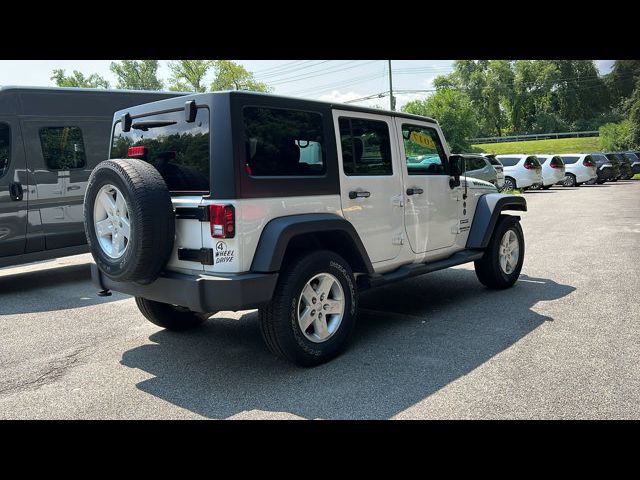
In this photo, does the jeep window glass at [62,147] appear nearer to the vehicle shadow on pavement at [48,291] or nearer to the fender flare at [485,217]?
the vehicle shadow on pavement at [48,291]

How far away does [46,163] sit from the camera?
7.91 meters

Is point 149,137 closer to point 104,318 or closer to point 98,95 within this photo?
point 104,318

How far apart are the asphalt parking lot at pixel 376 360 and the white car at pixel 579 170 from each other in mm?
21560

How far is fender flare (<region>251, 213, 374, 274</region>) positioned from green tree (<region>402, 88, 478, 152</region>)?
3141 centimetres

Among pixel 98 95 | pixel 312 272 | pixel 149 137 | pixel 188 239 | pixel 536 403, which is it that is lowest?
pixel 536 403

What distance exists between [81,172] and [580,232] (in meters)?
9.49

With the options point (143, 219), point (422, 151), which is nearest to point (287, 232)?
point (143, 219)

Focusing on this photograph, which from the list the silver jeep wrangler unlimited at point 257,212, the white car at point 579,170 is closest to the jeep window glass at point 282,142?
the silver jeep wrangler unlimited at point 257,212

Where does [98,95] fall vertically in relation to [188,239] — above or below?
above

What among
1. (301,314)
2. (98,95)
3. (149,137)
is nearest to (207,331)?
(301,314)

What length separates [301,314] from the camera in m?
4.26

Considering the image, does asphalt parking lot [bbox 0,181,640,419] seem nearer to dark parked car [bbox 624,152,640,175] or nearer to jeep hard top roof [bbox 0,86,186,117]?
jeep hard top roof [bbox 0,86,186,117]

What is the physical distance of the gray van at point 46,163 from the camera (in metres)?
7.56

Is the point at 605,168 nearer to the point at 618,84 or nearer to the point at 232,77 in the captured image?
the point at 232,77
